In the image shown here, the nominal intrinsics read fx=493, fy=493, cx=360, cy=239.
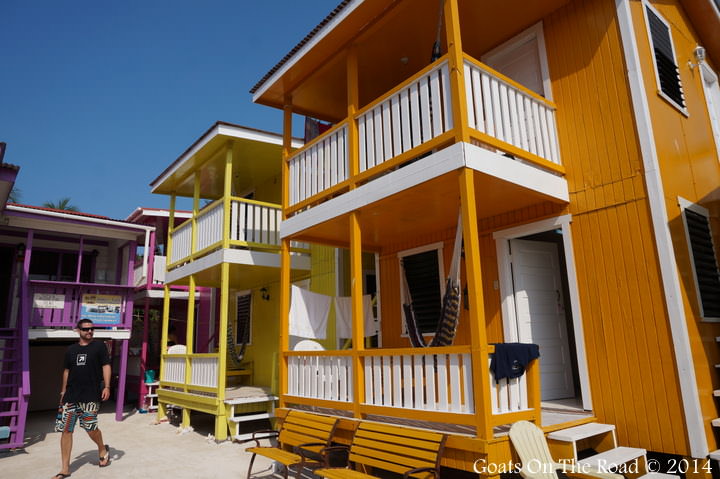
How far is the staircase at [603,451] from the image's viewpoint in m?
4.70

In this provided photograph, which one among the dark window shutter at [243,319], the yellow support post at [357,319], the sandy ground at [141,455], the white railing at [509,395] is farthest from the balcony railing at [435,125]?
the dark window shutter at [243,319]

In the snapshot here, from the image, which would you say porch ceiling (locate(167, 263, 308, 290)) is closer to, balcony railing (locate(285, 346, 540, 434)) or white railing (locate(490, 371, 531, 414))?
balcony railing (locate(285, 346, 540, 434))

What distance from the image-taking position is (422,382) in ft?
17.1

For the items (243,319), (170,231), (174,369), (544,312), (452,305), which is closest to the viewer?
(452,305)

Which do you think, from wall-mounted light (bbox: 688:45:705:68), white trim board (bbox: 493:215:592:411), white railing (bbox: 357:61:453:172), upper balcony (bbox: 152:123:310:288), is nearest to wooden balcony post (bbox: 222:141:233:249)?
upper balcony (bbox: 152:123:310:288)

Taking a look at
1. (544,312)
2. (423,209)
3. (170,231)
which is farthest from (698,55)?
(170,231)

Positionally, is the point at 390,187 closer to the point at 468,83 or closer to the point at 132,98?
the point at 468,83

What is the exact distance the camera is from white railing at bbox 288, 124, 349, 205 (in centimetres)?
721

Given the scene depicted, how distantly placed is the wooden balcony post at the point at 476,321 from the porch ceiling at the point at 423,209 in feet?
1.24

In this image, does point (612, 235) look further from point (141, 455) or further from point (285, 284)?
point (141, 455)

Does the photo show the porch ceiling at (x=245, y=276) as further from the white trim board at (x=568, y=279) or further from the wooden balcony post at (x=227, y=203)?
the white trim board at (x=568, y=279)

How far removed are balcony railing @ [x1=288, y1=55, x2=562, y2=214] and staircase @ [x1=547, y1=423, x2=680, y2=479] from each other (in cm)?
309

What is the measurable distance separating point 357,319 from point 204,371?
5.15m

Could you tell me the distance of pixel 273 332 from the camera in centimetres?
1238
